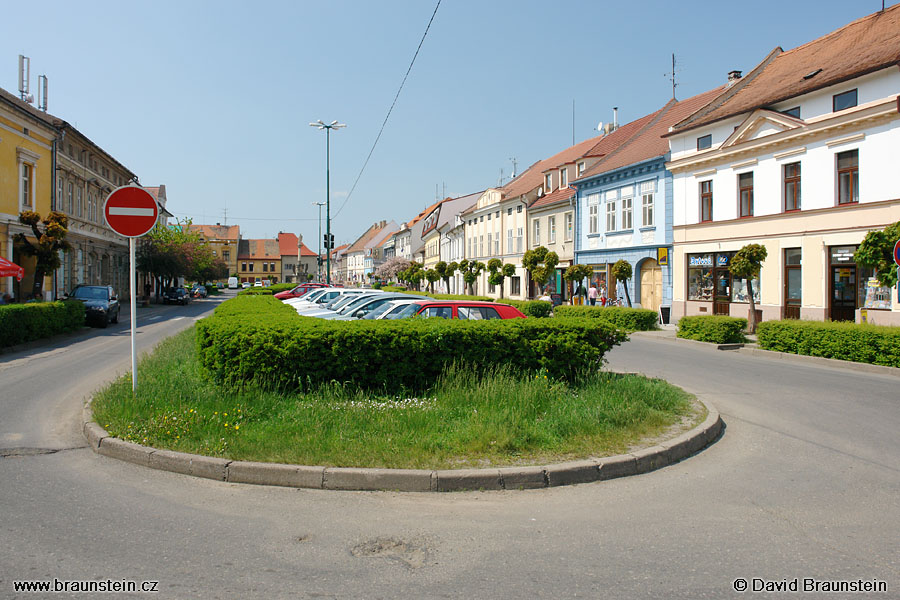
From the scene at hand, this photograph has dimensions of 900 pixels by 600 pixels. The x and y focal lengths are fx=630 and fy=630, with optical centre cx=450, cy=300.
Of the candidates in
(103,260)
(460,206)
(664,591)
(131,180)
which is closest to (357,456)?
(664,591)

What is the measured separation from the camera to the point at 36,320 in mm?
17734

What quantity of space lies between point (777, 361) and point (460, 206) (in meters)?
58.6

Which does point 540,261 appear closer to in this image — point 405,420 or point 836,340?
point 836,340

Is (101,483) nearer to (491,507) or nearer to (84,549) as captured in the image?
(84,549)

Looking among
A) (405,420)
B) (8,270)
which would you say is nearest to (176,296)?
(8,270)

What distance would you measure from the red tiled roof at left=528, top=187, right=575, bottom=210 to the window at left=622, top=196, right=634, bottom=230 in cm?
583

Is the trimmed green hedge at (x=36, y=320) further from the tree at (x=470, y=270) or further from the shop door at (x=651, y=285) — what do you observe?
the tree at (x=470, y=270)

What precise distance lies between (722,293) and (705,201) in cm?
426

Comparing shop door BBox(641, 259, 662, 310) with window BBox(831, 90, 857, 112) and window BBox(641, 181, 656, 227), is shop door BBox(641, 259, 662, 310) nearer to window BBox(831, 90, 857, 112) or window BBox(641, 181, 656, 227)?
window BBox(641, 181, 656, 227)

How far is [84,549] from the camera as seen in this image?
13.3ft

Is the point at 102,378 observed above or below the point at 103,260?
below

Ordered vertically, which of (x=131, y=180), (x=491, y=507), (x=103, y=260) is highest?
(x=131, y=180)

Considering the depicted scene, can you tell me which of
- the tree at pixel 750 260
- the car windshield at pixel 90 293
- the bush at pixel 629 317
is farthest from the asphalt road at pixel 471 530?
the car windshield at pixel 90 293

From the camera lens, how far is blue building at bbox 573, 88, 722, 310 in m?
30.6
